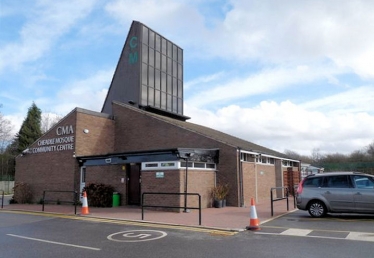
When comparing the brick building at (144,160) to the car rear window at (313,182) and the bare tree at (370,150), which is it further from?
the bare tree at (370,150)

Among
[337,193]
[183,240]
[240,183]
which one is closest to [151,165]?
[240,183]

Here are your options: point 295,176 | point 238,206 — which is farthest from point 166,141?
point 295,176

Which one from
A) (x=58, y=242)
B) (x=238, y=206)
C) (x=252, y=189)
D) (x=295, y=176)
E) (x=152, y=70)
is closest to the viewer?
(x=58, y=242)

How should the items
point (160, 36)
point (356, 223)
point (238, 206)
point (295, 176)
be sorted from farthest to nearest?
point (160, 36)
point (295, 176)
point (238, 206)
point (356, 223)

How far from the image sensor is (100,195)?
734 inches

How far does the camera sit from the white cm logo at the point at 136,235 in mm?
9073

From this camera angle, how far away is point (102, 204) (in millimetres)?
18531

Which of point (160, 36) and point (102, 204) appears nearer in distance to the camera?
point (102, 204)

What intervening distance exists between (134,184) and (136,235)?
9.25 meters

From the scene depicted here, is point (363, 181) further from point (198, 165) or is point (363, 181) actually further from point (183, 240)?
point (198, 165)

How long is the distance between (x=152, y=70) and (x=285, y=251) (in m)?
28.8

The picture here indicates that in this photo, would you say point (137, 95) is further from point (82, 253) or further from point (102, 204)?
point (82, 253)

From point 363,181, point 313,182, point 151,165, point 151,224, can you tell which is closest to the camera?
point 151,224

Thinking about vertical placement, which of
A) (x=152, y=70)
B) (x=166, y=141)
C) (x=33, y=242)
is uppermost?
(x=152, y=70)
